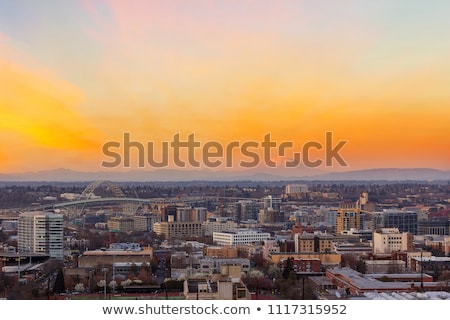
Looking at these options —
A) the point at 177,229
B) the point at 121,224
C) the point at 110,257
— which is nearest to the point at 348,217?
the point at 177,229

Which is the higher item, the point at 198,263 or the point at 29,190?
the point at 29,190

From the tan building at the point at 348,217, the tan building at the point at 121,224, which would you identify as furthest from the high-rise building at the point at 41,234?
the tan building at the point at 348,217

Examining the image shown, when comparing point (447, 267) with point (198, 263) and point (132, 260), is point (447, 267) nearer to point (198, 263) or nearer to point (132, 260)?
point (198, 263)

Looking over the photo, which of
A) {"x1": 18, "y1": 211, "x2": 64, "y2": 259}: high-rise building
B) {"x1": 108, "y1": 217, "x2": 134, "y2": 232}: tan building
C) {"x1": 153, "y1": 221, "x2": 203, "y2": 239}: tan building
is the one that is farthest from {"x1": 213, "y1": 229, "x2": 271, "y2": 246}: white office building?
{"x1": 18, "y1": 211, "x2": 64, "y2": 259}: high-rise building

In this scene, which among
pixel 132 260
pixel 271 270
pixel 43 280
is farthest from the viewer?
pixel 132 260

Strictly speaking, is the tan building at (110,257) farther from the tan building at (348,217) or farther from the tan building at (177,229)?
the tan building at (348,217)

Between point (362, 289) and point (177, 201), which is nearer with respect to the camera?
point (362, 289)

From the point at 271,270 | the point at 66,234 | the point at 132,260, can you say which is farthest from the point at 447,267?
Answer: the point at 66,234

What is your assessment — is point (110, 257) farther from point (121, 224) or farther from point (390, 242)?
point (390, 242)
